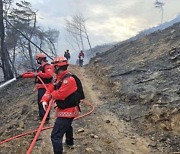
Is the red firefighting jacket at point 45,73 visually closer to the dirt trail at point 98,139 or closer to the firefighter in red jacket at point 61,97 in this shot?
the dirt trail at point 98,139

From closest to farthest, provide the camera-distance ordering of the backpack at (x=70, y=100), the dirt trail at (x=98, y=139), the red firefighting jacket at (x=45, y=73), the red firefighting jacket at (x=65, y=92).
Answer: the red firefighting jacket at (x=65, y=92) → the backpack at (x=70, y=100) → the dirt trail at (x=98, y=139) → the red firefighting jacket at (x=45, y=73)

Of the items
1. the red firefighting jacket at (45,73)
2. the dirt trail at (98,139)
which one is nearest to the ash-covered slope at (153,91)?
the dirt trail at (98,139)

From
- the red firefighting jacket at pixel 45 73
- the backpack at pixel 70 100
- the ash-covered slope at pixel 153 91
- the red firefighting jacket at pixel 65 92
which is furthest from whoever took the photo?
the red firefighting jacket at pixel 45 73

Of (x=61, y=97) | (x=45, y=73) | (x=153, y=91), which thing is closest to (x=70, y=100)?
(x=61, y=97)

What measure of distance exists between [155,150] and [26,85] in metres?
15.2

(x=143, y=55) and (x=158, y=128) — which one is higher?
(x=143, y=55)

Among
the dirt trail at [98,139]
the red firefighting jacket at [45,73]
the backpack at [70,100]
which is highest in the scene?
the red firefighting jacket at [45,73]

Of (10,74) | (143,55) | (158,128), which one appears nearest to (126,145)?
(158,128)

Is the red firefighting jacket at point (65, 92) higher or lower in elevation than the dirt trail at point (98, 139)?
higher

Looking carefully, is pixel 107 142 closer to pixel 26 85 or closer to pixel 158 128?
pixel 158 128

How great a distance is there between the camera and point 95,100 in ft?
44.8

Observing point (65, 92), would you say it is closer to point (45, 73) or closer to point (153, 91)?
point (45, 73)

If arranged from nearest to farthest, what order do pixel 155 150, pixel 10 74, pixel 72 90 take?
pixel 72 90
pixel 155 150
pixel 10 74

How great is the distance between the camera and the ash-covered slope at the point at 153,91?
9211mm
